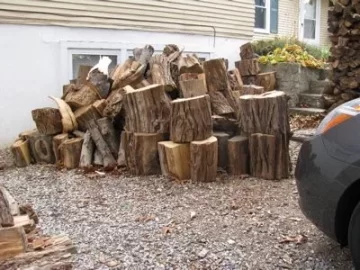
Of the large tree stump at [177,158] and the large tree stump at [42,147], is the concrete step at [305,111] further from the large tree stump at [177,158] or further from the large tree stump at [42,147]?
the large tree stump at [42,147]

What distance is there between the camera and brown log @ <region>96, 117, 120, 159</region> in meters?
6.62

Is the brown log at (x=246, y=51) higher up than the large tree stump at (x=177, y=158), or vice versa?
the brown log at (x=246, y=51)

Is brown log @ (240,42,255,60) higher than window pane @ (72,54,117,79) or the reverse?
higher

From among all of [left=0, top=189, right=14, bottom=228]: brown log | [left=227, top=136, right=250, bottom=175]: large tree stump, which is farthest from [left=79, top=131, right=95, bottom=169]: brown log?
[left=0, top=189, right=14, bottom=228]: brown log

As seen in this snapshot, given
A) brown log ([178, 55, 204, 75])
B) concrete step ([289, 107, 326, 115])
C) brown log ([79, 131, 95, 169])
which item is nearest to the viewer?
brown log ([79, 131, 95, 169])

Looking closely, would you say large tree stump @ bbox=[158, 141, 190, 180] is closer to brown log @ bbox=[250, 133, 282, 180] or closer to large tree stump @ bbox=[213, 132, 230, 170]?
large tree stump @ bbox=[213, 132, 230, 170]

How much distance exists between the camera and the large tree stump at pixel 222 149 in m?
6.14

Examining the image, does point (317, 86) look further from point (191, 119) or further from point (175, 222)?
point (175, 222)

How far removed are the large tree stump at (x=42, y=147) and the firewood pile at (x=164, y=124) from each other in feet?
0.05

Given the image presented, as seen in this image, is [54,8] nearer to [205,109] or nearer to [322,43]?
[205,109]

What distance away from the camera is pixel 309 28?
1794 cm

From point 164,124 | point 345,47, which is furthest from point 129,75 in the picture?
point 345,47

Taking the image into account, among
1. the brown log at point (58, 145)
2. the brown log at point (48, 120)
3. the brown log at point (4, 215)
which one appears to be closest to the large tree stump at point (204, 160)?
the brown log at point (58, 145)

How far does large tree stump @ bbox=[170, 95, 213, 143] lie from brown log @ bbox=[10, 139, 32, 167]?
93.4 inches
